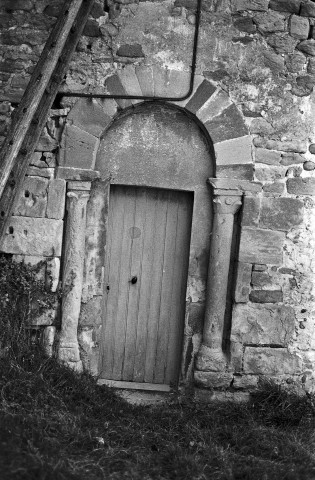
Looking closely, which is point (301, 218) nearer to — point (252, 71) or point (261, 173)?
point (261, 173)

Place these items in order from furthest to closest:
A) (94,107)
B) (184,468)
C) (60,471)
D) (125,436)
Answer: (94,107) → (125,436) → (184,468) → (60,471)

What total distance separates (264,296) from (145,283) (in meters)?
1.16

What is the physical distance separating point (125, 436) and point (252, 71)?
3443mm

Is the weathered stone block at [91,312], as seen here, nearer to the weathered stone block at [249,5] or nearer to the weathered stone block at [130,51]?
the weathered stone block at [130,51]

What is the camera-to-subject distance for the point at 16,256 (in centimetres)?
620

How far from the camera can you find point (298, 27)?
6.22 m

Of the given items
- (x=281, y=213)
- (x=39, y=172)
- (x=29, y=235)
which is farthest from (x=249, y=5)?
(x=29, y=235)

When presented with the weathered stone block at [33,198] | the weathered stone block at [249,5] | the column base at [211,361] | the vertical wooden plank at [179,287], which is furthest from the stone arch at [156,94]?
the column base at [211,361]

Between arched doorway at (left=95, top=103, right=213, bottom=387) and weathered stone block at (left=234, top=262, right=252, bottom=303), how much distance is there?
35 centimetres

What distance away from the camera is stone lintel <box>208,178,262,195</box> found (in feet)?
20.3

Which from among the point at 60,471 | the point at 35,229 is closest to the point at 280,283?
the point at 35,229

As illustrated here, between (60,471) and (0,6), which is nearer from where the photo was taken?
(60,471)

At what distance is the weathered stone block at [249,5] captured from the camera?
619 cm

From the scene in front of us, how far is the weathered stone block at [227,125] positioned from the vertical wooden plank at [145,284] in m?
0.81
